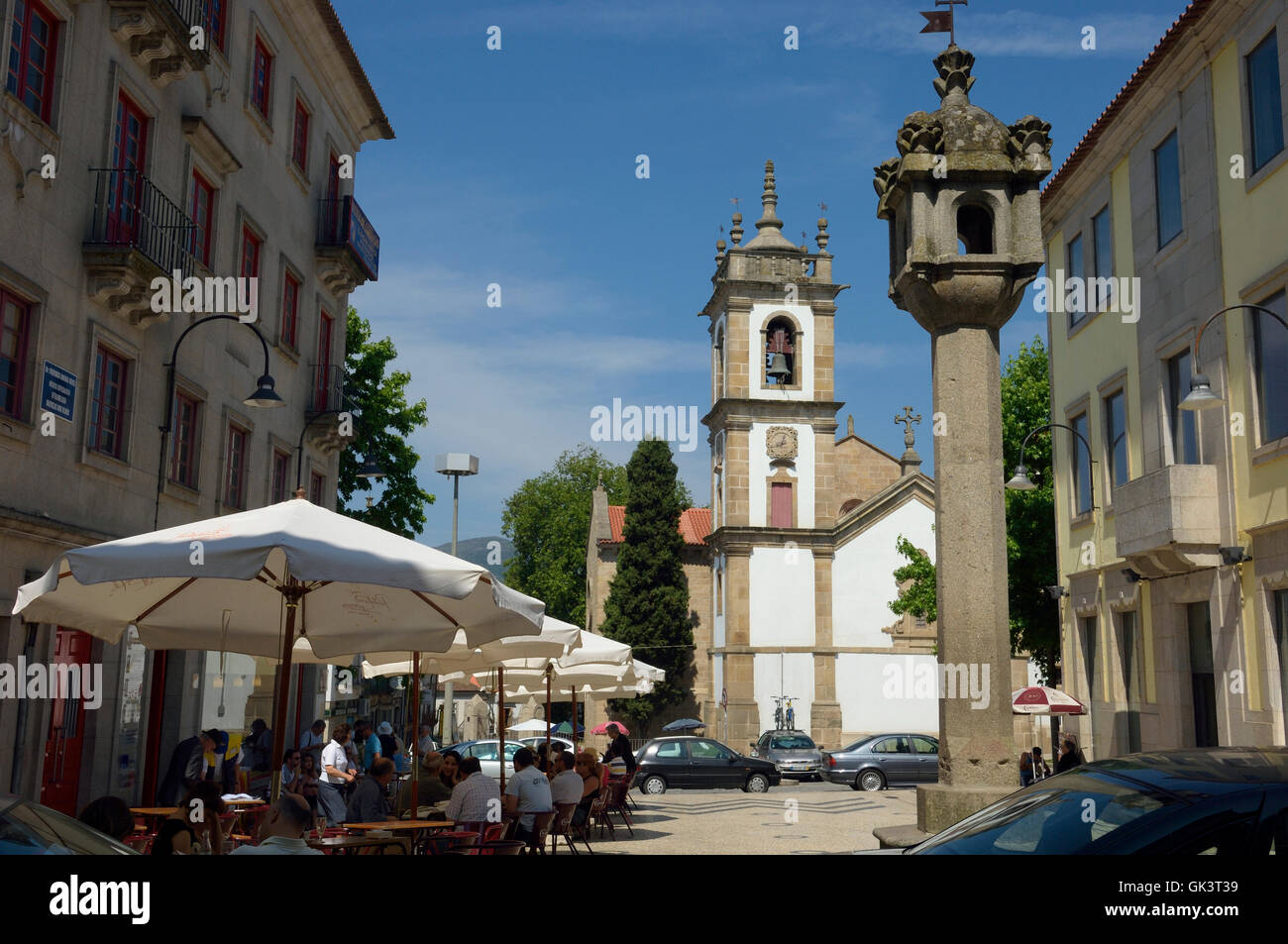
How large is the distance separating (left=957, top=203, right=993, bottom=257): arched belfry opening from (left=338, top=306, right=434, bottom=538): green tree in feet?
81.9

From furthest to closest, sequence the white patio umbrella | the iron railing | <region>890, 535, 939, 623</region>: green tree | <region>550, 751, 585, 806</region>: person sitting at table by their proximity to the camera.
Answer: <region>890, 535, 939, 623</region>: green tree → the iron railing → <region>550, 751, 585, 806</region>: person sitting at table → the white patio umbrella

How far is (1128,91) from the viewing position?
899 inches

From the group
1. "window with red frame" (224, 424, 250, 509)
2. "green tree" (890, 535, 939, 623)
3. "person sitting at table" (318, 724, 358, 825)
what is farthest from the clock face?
"person sitting at table" (318, 724, 358, 825)

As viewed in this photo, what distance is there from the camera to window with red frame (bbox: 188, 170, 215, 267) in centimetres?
2003

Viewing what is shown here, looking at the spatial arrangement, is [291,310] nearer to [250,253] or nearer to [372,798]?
[250,253]

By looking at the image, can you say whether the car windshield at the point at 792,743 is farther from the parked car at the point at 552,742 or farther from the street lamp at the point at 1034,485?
the street lamp at the point at 1034,485

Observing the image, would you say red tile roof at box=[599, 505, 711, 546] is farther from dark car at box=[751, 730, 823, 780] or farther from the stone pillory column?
the stone pillory column

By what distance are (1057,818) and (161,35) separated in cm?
1716

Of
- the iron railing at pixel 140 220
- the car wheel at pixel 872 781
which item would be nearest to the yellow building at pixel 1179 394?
the car wheel at pixel 872 781

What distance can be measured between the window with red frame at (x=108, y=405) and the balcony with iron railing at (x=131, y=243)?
71cm

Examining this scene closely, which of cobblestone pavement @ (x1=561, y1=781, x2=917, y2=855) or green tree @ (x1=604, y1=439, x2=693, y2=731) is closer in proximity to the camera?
cobblestone pavement @ (x1=561, y1=781, x2=917, y2=855)

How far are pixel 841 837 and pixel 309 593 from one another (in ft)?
36.9
